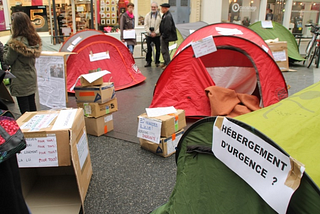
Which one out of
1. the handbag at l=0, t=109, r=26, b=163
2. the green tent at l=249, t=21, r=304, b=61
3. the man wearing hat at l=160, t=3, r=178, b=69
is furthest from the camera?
the green tent at l=249, t=21, r=304, b=61

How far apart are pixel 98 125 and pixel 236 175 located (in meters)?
2.84

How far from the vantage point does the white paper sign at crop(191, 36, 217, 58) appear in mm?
4559

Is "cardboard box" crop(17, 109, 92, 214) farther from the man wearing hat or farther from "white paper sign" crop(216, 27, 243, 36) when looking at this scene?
the man wearing hat

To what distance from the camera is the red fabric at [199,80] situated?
172 inches

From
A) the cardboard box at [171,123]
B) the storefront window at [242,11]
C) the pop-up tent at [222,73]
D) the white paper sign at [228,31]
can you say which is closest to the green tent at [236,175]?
the cardboard box at [171,123]

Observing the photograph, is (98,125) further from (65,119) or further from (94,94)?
(65,119)

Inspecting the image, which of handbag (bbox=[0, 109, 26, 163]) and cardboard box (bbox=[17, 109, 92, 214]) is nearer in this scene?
handbag (bbox=[0, 109, 26, 163])

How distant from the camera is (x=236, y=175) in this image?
1.49 m

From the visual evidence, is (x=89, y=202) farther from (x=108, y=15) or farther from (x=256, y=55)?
(x=108, y=15)

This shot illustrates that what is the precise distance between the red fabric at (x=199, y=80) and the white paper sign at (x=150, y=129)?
4.10ft

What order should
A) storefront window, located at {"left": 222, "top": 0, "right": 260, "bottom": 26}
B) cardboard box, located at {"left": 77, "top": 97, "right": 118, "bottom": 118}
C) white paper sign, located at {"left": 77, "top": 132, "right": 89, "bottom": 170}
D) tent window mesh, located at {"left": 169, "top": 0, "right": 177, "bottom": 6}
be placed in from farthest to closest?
storefront window, located at {"left": 222, "top": 0, "right": 260, "bottom": 26} < tent window mesh, located at {"left": 169, "top": 0, "right": 177, "bottom": 6} < cardboard box, located at {"left": 77, "top": 97, "right": 118, "bottom": 118} < white paper sign, located at {"left": 77, "top": 132, "right": 89, "bottom": 170}

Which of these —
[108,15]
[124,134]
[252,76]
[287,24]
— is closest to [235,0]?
[287,24]

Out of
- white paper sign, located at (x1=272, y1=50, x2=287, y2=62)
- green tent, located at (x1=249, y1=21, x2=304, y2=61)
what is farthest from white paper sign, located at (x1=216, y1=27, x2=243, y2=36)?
green tent, located at (x1=249, y1=21, x2=304, y2=61)

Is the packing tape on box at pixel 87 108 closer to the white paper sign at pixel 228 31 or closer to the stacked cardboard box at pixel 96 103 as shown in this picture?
the stacked cardboard box at pixel 96 103
